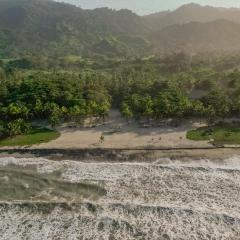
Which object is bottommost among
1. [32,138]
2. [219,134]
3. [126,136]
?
[219,134]

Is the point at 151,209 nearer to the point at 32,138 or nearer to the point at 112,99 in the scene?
the point at 32,138

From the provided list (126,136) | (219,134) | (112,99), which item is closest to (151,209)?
(126,136)

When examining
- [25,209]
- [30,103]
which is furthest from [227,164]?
[30,103]

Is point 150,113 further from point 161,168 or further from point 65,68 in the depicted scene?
point 65,68

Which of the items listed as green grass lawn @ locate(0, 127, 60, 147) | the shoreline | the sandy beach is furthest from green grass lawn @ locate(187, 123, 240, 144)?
green grass lawn @ locate(0, 127, 60, 147)

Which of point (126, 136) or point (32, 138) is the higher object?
A: point (32, 138)

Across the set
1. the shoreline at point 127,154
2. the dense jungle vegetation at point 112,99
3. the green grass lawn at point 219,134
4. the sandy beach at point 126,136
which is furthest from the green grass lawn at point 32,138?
the green grass lawn at point 219,134
